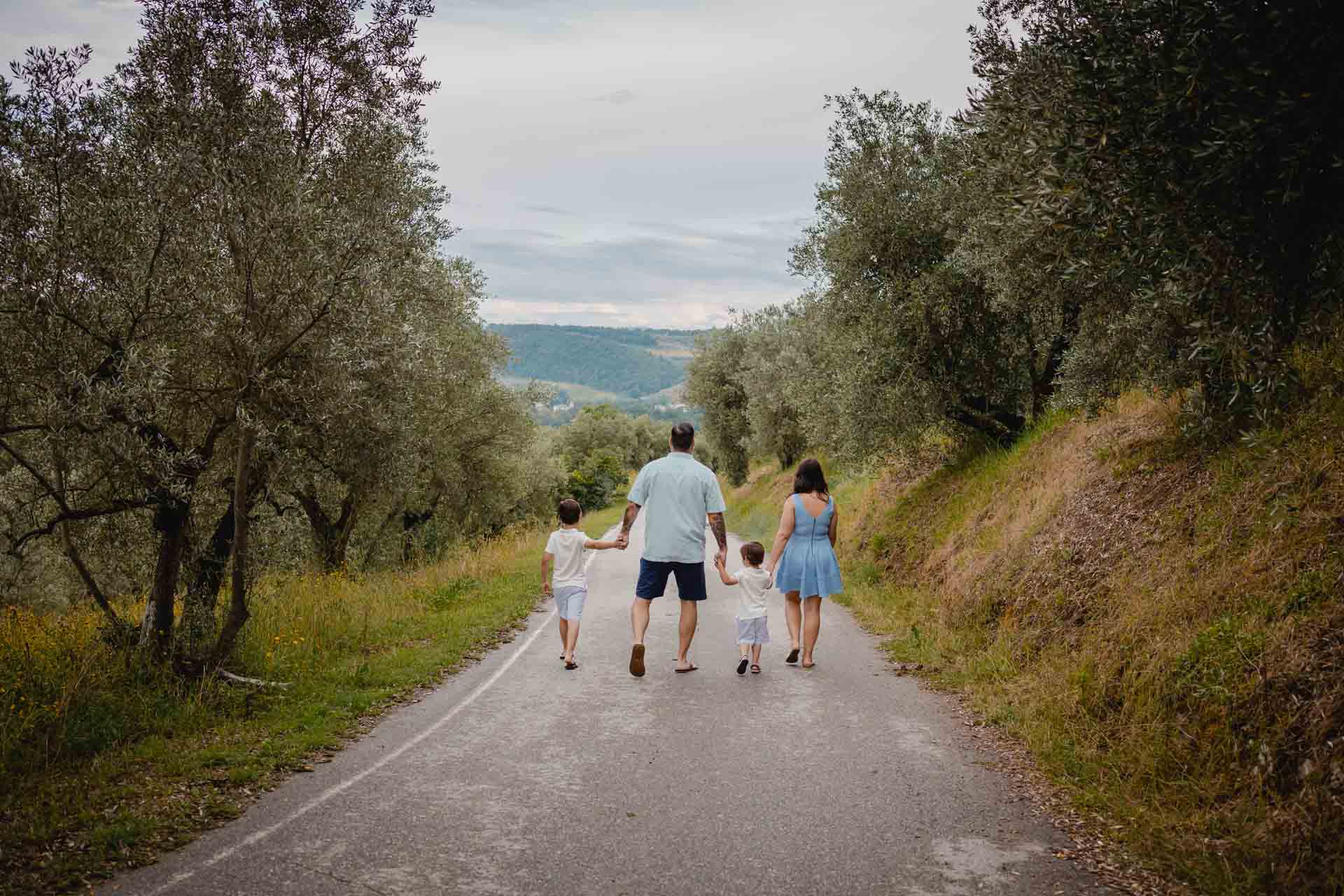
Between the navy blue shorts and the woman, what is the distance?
1024 millimetres

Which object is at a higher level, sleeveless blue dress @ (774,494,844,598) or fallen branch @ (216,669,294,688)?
sleeveless blue dress @ (774,494,844,598)

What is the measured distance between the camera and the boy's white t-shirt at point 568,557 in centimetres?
955

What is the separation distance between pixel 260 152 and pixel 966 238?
9469 mm

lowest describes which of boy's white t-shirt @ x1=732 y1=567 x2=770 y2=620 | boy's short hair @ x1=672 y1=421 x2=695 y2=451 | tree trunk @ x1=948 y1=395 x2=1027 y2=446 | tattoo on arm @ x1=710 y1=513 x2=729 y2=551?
boy's white t-shirt @ x1=732 y1=567 x2=770 y2=620

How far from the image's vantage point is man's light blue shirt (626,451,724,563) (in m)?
9.02

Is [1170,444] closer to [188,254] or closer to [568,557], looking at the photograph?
[568,557]

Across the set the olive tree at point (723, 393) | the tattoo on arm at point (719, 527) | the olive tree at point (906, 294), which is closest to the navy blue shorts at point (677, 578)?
the tattoo on arm at point (719, 527)

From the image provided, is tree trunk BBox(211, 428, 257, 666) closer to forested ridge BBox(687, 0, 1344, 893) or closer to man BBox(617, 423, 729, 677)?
man BBox(617, 423, 729, 677)

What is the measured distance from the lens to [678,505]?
902 cm

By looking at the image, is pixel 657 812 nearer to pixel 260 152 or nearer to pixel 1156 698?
pixel 1156 698

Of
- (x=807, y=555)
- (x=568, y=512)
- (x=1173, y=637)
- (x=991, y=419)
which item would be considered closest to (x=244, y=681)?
(x=568, y=512)

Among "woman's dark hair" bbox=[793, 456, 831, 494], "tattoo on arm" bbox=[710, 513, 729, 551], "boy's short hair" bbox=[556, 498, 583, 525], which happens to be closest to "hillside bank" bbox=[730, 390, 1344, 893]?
"woman's dark hair" bbox=[793, 456, 831, 494]

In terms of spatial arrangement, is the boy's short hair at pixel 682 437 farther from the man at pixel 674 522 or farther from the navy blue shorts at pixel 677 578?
the navy blue shorts at pixel 677 578

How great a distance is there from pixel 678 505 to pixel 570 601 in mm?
1813
